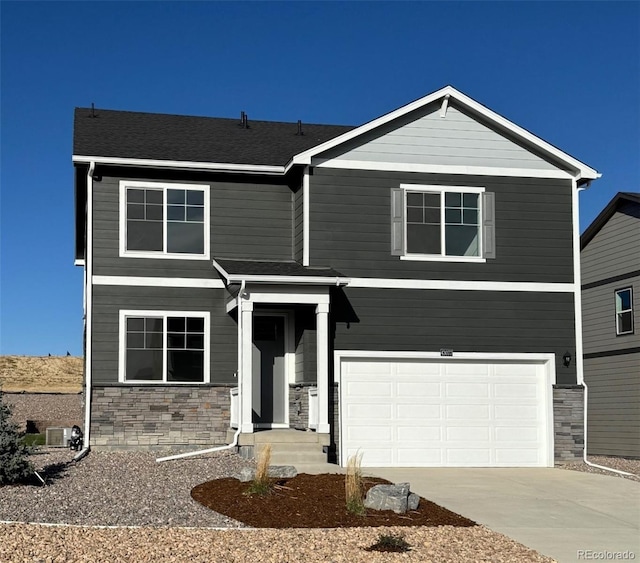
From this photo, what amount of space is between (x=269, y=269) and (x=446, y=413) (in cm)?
429

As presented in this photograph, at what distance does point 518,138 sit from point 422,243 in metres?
2.84

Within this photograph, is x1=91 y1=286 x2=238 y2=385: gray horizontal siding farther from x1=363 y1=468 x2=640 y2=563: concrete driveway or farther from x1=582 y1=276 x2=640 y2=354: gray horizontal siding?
x1=582 y1=276 x2=640 y2=354: gray horizontal siding

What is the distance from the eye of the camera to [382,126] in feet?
58.0

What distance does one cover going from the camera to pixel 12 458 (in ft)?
40.4

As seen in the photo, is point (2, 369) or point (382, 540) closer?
point (382, 540)

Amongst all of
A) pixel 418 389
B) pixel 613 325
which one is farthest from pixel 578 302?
pixel 613 325

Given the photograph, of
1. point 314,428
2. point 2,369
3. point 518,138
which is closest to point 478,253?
point 518,138

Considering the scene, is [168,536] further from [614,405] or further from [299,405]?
[614,405]

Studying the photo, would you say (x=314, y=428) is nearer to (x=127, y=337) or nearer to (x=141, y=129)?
(x=127, y=337)

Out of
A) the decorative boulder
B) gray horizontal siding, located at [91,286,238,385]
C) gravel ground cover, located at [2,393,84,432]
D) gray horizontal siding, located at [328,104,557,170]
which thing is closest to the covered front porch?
gray horizontal siding, located at [91,286,238,385]

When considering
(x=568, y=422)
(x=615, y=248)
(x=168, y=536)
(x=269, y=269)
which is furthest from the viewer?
(x=615, y=248)

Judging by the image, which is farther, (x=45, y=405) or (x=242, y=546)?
(x=45, y=405)

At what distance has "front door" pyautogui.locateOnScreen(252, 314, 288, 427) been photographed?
1769 cm

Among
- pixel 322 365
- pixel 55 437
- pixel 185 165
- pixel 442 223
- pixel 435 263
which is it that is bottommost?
pixel 55 437
